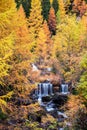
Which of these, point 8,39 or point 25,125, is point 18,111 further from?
point 8,39

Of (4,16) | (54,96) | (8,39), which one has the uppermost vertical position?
(4,16)

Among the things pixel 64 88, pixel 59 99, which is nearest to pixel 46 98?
pixel 59 99

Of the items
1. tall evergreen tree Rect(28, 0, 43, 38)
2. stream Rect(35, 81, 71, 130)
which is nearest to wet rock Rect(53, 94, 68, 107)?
stream Rect(35, 81, 71, 130)

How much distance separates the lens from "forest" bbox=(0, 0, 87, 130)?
2047cm

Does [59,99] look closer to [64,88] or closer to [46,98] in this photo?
[46,98]

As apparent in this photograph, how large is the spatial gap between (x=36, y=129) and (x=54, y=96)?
40.2ft

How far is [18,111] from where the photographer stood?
76.0 feet

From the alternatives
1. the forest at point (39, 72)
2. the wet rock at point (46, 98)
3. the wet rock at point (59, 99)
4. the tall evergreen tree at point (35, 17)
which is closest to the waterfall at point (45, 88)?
the forest at point (39, 72)

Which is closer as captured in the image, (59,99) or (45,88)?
(59,99)

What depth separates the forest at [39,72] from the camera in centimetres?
2047

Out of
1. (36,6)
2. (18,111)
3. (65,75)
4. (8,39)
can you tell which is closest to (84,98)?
(18,111)

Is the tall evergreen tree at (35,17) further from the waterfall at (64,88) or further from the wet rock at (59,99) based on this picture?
the wet rock at (59,99)

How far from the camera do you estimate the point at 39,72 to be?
35969 millimetres

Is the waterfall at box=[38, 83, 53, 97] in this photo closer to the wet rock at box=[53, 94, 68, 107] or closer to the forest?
the forest
